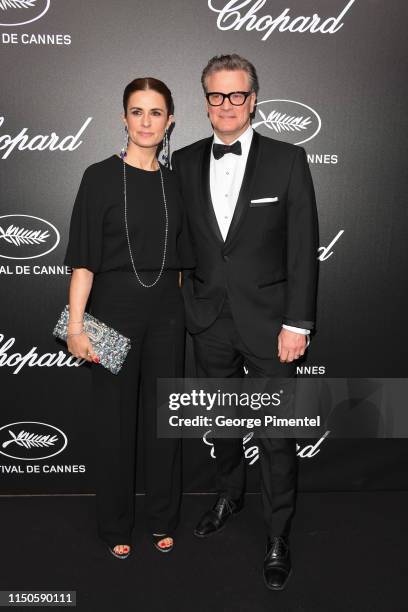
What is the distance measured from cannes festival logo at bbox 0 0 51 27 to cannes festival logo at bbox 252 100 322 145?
1113 millimetres

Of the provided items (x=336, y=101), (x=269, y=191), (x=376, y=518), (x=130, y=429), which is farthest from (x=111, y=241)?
(x=376, y=518)

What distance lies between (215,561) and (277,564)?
0.29m

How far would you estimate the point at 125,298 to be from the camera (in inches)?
91.4

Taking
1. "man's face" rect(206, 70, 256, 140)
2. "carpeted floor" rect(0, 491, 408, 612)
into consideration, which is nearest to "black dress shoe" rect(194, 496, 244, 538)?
"carpeted floor" rect(0, 491, 408, 612)

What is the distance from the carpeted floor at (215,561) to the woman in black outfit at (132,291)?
0.15 meters

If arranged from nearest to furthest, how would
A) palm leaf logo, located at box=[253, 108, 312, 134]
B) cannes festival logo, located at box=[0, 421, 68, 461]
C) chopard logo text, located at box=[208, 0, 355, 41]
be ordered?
chopard logo text, located at box=[208, 0, 355, 41] < palm leaf logo, located at box=[253, 108, 312, 134] < cannes festival logo, located at box=[0, 421, 68, 461]

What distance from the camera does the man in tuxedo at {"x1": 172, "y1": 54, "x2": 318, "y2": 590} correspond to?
7.59 feet

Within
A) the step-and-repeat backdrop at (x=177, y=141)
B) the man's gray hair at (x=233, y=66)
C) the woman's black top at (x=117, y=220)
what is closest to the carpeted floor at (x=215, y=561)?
the step-and-repeat backdrop at (x=177, y=141)

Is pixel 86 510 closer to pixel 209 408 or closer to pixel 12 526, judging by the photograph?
pixel 12 526

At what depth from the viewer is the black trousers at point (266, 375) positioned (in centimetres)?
243

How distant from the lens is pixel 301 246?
91.2 inches

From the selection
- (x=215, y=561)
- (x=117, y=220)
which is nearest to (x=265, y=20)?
(x=117, y=220)

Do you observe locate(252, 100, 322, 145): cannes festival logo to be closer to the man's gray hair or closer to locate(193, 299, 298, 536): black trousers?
the man's gray hair

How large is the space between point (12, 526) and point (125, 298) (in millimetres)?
1371
